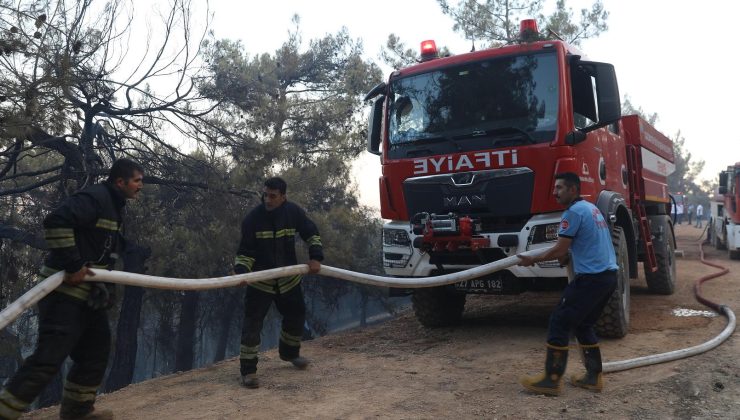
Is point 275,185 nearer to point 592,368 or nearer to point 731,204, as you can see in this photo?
point 592,368

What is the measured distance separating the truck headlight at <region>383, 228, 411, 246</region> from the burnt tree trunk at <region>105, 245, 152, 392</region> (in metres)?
8.52

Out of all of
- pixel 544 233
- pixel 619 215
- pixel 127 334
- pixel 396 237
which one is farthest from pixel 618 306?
pixel 127 334

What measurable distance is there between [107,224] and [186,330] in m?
17.8

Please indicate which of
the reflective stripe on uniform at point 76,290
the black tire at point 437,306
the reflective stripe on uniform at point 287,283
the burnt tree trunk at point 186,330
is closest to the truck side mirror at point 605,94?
the black tire at point 437,306

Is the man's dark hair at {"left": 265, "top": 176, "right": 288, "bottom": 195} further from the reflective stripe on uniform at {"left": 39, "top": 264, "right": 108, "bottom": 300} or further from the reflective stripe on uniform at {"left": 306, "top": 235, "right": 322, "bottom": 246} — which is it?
the reflective stripe on uniform at {"left": 39, "top": 264, "right": 108, "bottom": 300}

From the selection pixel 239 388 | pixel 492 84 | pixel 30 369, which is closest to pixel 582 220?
pixel 492 84

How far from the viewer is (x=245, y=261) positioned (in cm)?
511

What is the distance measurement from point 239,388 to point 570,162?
11.8 feet

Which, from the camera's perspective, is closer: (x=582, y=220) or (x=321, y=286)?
(x=582, y=220)

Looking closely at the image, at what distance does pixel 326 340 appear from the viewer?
24.5ft

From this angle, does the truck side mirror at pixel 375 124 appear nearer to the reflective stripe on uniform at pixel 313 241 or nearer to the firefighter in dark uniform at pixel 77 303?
the reflective stripe on uniform at pixel 313 241

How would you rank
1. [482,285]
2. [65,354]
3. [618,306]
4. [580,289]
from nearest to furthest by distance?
[65,354], [580,289], [618,306], [482,285]

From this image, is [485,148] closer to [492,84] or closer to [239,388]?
[492,84]

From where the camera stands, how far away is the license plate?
19.9ft
